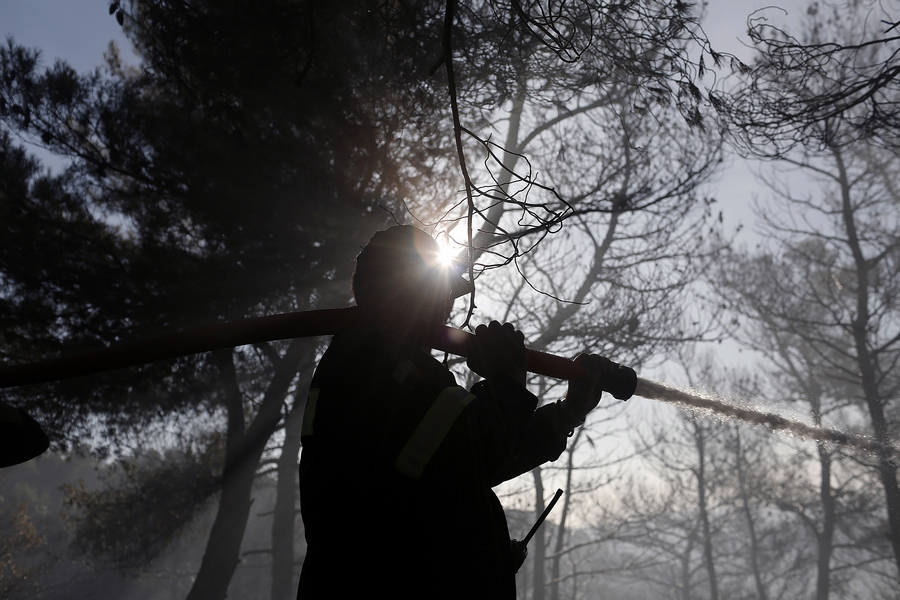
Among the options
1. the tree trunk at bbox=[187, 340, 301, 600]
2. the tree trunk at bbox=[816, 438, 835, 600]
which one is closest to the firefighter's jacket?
the tree trunk at bbox=[187, 340, 301, 600]

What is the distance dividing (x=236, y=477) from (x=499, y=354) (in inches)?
283

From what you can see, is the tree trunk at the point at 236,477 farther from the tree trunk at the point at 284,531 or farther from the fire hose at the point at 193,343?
the fire hose at the point at 193,343

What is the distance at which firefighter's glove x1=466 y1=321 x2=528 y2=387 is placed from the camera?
5.66 ft

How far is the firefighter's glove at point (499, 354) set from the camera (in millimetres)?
1724

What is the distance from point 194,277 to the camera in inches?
221

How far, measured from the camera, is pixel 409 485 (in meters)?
1.46

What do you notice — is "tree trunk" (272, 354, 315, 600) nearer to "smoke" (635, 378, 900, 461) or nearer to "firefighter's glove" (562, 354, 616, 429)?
"smoke" (635, 378, 900, 461)

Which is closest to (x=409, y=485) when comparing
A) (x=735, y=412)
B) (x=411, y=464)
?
(x=411, y=464)

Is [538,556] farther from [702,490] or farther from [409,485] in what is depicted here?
[409,485]

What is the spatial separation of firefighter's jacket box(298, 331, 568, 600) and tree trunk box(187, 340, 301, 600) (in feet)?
20.8

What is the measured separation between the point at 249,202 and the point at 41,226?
81.7 inches

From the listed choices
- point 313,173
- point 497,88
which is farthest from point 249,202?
point 497,88

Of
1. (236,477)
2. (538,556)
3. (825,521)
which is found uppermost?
(825,521)

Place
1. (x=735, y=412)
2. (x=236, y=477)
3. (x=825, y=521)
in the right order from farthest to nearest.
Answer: (x=825, y=521)
(x=236, y=477)
(x=735, y=412)
